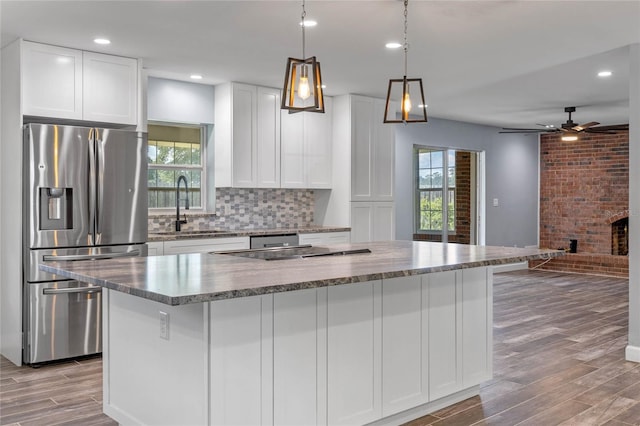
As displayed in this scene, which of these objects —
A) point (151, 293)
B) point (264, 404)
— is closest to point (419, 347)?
point (264, 404)

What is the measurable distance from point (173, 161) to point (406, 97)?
3.21m

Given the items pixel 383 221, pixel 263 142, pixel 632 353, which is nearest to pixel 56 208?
pixel 263 142

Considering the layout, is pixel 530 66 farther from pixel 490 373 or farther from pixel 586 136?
pixel 586 136

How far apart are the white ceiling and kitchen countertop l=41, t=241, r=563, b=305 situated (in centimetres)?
151

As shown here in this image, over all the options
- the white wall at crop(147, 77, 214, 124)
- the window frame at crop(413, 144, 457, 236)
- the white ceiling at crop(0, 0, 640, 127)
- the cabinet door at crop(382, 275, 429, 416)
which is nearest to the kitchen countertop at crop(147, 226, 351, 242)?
the white wall at crop(147, 77, 214, 124)

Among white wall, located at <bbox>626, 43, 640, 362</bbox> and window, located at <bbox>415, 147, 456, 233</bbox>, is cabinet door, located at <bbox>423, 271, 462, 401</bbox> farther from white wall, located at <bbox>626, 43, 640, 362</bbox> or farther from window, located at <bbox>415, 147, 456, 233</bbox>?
window, located at <bbox>415, 147, 456, 233</bbox>

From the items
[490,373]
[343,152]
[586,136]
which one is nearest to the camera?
[490,373]

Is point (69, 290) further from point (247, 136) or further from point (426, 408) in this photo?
point (426, 408)

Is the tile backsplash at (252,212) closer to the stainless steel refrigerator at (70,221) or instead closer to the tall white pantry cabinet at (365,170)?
the tall white pantry cabinet at (365,170)

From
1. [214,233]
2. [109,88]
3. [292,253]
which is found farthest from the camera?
[214,233]

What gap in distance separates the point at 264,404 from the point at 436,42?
298 centimetres

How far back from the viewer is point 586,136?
380 inches

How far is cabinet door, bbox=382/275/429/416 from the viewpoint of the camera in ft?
9.61

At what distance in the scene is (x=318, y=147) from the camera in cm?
634
